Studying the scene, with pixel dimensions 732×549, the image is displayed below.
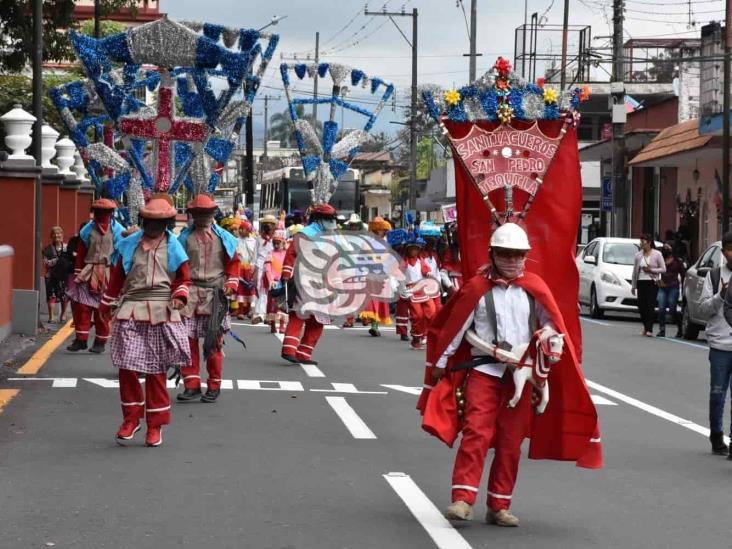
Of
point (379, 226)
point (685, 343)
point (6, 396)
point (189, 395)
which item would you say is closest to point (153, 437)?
point (189, 395)

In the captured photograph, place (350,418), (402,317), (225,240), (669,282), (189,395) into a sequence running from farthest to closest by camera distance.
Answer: (669,282)
(402,317)
(189,395)
(225,240)
(350,418)

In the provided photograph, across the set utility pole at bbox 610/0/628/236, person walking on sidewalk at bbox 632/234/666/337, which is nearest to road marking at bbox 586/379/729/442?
person walking on sidewalk at bbox 632/234/666/337

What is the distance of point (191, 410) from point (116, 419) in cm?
92

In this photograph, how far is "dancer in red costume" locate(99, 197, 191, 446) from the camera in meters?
11.0

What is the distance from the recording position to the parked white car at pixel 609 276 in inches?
1183

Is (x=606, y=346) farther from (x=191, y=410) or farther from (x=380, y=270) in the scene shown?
(x=191, y=410)

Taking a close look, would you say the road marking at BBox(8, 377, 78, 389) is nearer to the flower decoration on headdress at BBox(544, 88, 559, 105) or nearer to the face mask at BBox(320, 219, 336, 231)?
the face mask at BBox(320, 219, 336, 231)

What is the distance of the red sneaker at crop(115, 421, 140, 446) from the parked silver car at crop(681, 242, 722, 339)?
546 inches

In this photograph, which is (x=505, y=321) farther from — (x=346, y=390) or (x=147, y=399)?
(x=346, y=390)

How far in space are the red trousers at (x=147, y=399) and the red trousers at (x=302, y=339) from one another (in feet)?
21.5

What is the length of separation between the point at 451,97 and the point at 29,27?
18951 mm

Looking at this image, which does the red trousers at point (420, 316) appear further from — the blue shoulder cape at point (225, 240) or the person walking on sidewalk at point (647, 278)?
the blue shoulder cape at point (225, 240)

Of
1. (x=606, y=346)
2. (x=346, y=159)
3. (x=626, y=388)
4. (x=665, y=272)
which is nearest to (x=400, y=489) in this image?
(x=626, y=388)

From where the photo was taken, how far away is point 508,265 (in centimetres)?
827
